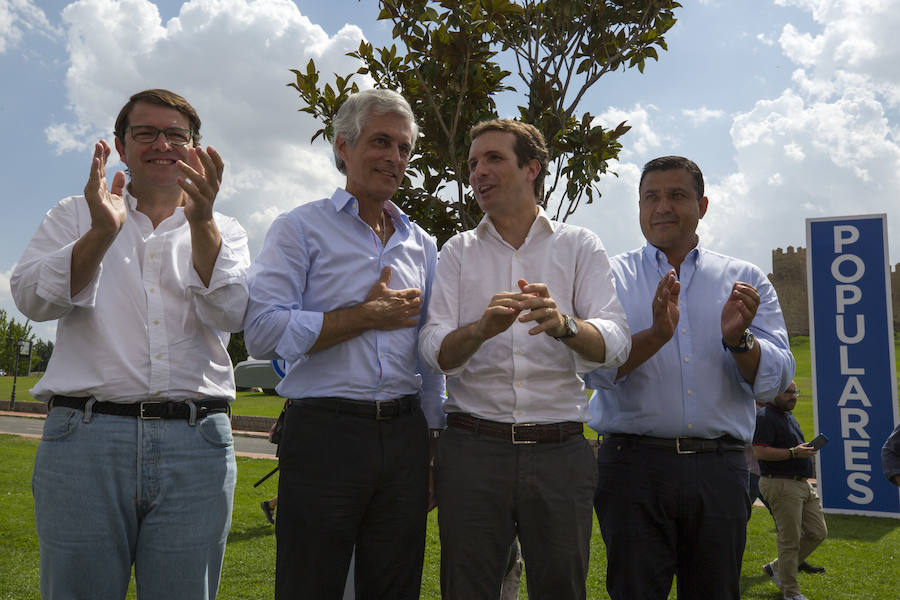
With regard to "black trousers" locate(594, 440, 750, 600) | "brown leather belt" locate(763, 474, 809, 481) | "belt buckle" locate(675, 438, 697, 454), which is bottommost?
"brown leather belt" locate(763, 474, 809, 481)

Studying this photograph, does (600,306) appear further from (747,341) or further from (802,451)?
(802,451)

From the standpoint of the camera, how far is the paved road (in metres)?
19.9

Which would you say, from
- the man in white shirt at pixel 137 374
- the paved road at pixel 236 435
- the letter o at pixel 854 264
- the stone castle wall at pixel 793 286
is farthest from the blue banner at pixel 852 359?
the stone castle wall at pixel 793 286

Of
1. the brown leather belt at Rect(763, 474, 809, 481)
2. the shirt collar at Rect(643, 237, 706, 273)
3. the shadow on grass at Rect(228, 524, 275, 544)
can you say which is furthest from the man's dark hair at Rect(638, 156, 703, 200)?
the shadow on grass at Rect(228, 524, 275, 544)

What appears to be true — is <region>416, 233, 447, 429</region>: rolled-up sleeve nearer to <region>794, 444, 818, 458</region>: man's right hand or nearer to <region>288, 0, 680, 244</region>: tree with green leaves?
<region>288, 0, 680, 244</region>: tree with green leaves

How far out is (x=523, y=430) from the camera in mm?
2715

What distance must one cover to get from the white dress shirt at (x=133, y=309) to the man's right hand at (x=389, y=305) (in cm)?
49

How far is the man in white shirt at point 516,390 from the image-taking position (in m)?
2.67

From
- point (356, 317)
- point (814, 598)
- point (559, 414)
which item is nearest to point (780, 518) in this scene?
point (814, 598)

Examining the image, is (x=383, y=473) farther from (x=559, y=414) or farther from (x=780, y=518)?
(x=780, y=518)

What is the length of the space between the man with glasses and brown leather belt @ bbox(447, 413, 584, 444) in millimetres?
5108

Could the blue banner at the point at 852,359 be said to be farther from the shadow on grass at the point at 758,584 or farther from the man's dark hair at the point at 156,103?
the man's dark hair at the point at 156,103

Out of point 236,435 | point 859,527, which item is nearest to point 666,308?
point 859,527

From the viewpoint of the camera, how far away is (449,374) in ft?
9.22
